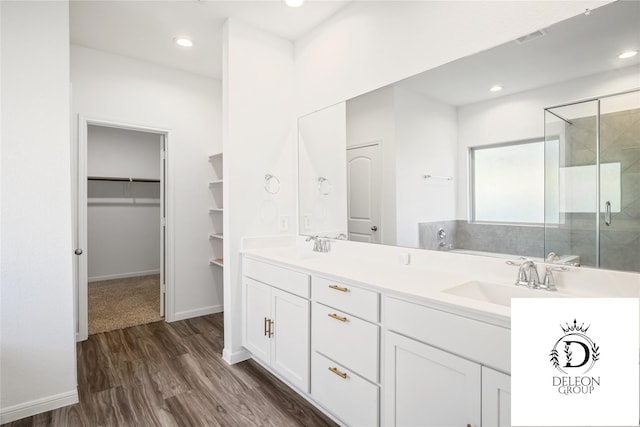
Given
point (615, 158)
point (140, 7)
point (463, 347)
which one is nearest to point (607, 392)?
point (463, 347)

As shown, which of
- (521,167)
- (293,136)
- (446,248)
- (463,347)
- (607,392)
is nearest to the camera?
(607,392)

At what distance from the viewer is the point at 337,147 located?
2600 mm

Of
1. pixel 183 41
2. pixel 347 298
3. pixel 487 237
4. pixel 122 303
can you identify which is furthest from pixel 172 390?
pixel 183 41

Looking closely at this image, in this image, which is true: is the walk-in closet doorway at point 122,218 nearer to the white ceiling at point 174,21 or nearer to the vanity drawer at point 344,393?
the white ceiling at point 174,21

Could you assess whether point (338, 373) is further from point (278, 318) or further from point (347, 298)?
point (278, 318)

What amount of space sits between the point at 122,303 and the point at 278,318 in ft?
9.76

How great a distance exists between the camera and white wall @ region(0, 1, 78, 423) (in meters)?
1.93

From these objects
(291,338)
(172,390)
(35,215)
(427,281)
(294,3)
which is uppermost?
(294,3)

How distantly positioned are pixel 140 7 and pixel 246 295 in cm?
234

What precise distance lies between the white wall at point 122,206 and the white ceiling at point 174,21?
2629 millimetres

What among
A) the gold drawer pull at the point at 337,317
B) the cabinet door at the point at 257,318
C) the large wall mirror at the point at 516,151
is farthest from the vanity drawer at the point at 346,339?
the large wall mirror at the point at 516,151

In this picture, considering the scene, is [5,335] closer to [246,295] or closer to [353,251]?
[246,295]

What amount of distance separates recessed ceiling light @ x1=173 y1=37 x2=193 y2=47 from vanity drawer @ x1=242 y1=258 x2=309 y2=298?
80.3 inches

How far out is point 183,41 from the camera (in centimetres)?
299
